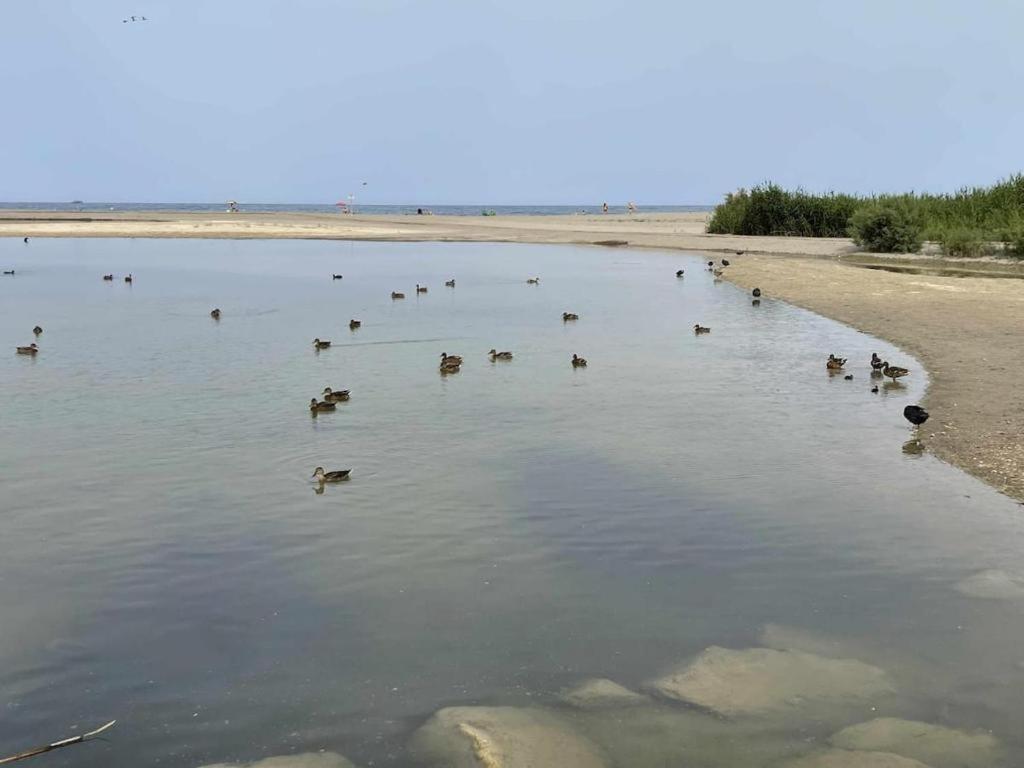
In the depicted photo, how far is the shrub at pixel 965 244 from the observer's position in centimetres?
3872

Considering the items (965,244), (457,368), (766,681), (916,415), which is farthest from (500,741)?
(965,244)

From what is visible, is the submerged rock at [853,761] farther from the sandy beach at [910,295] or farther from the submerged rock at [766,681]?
the sandy beach at [910,295]

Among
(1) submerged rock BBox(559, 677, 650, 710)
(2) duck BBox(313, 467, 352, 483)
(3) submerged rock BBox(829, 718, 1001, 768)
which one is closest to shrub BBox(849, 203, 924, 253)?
(2) duck BBox(313, 467, 352, 483)

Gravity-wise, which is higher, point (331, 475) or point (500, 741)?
point (331, 475)

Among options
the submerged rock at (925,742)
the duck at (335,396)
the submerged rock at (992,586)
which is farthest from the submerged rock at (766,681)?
the duck at (335,396)

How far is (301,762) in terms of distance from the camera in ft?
18.6

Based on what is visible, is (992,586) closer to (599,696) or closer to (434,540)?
(599,696)

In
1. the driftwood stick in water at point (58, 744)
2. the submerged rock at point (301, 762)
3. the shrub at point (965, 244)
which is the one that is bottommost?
the submerged rock at point (301, 762)

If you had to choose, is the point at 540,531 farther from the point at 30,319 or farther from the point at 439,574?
the point at 30,319

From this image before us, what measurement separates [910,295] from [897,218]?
17.3 meters

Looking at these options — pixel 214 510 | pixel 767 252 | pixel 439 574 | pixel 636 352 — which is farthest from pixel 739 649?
pixel 767 252

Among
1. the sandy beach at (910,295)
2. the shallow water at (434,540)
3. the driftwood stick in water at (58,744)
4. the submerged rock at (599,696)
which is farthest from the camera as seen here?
the sandy beach at (910,295)

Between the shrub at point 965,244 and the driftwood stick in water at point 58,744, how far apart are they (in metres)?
38.5

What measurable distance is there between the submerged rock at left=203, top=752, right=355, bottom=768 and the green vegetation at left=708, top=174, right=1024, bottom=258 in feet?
121
